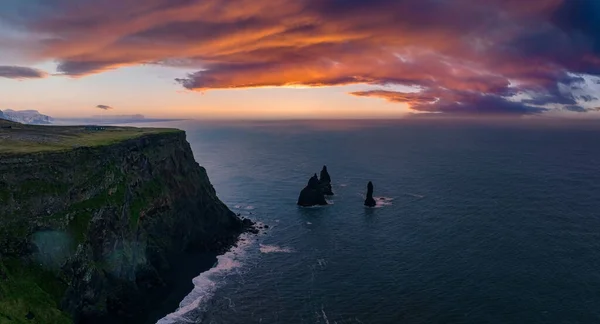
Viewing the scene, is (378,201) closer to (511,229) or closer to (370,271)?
(511,229)

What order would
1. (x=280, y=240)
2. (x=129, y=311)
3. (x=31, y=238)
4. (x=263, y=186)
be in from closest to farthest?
1. (x=31, y=238)
2. (x=129, y=311)
3. (x=280, y=240)
4. (x=263, y=186)

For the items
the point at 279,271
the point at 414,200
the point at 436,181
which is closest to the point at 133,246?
the point at 279,271

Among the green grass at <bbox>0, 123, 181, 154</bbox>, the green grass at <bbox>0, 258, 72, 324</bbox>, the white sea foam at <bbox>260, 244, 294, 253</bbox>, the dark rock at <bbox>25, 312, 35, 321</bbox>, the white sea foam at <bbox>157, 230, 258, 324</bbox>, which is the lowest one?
the white sea foam at <bbox>157, 230, 258, 324</bbox>

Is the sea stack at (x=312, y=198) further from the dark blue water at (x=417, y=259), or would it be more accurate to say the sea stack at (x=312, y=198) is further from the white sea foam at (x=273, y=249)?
the white sea foam at (x=273, y=249)

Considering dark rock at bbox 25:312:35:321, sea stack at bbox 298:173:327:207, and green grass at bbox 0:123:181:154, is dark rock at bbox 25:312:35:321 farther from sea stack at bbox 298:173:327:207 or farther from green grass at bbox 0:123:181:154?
sea stack at bbox 298:173:327:207

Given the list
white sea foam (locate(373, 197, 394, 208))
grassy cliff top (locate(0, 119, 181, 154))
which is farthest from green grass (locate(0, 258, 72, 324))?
white sea foam (locate(373, 197, 394, 208))

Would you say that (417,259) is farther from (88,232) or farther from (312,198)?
(88,232)

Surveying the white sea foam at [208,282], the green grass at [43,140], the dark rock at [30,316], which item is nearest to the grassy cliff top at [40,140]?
the green grass at [43,140]
